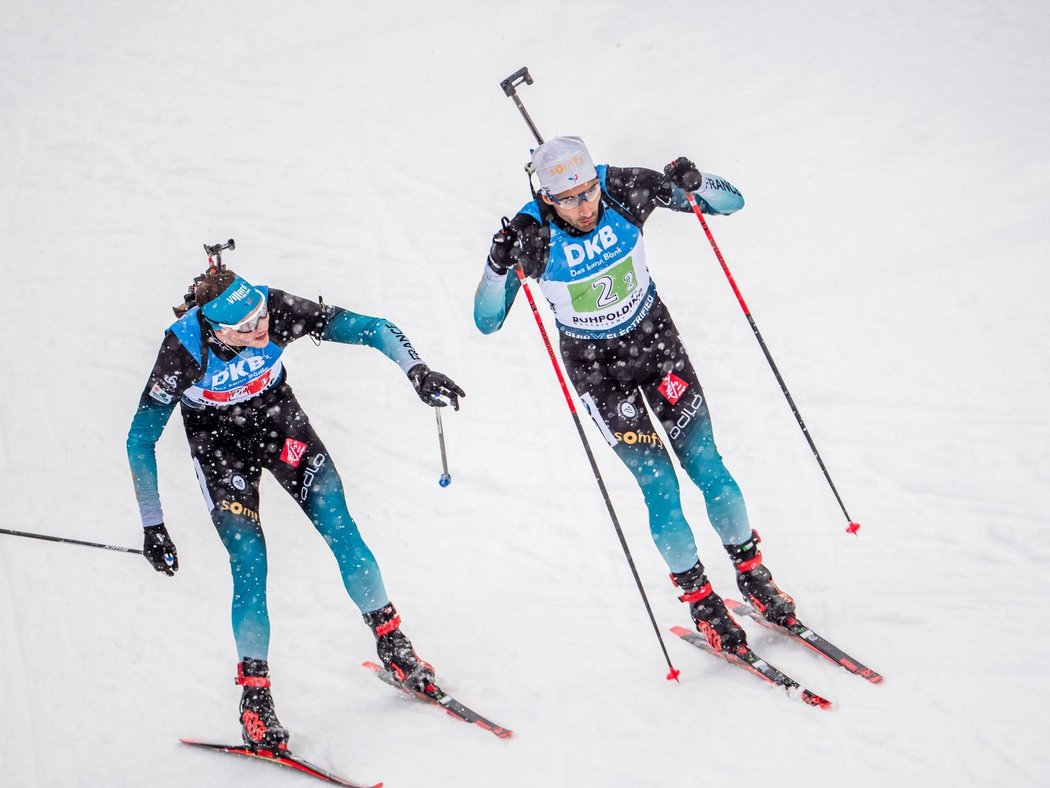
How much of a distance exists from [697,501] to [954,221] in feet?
12.3

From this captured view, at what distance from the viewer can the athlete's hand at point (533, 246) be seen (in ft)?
14.3

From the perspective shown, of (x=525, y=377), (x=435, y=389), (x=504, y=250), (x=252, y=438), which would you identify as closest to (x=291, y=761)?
(x=252, y=438)

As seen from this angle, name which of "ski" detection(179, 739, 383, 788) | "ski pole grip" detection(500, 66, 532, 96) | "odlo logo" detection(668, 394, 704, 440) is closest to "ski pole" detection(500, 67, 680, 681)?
"ski pole grip" detection(500, 66, 532, 96)

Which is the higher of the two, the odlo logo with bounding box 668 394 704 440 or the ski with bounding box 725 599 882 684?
the odlo logo with bounding box 668 394 704 440

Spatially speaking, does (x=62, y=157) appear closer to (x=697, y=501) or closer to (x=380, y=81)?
(x=380, y=81)

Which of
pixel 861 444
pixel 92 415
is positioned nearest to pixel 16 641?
pixel 92 415

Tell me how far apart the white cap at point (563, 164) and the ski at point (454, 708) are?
2563mm

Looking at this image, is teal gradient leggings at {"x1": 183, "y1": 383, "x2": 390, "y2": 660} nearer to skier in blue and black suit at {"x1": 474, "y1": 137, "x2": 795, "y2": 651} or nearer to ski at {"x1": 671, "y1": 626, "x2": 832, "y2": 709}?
skier in blue and black suit at {"x1": 474, "y1": 137, "x2": 795, "y2": 651}

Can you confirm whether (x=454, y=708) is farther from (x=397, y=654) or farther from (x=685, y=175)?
(x=685, y=175)

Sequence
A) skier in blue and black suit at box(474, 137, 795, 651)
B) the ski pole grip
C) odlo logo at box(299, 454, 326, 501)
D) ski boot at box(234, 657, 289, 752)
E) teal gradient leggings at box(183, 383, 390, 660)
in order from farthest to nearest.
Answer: the ski pole grip → odlo logo at box(299, 454, 326, 501) → teal gradient leggings at box(183, 383, 390, 660) → ski boot at box(234, 657, 289, 752) → skier in blue and black suit at box(474, 137, 795, 651)

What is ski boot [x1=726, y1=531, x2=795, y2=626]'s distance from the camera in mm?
4637

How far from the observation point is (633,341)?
4715 millimetres

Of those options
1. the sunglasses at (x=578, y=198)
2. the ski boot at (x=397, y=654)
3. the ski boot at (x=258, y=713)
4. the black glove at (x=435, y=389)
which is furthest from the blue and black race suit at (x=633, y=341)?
the ski boot at (x=258, y=713)

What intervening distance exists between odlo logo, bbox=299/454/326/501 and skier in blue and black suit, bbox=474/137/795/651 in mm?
1206
